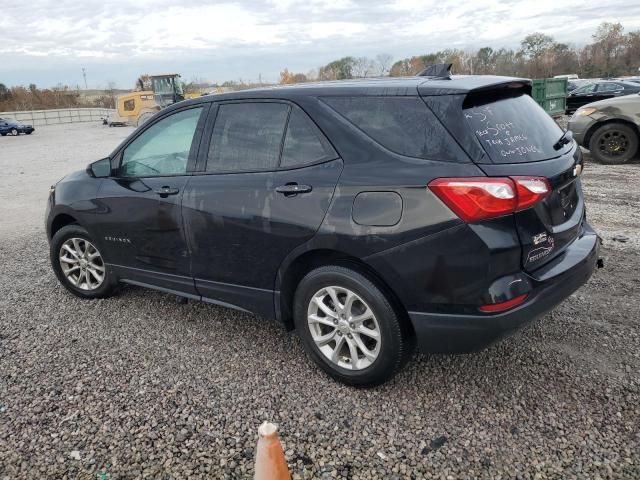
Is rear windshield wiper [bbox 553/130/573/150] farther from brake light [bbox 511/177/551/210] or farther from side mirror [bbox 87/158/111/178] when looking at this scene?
side mirror [bbox 87/158/111/178]

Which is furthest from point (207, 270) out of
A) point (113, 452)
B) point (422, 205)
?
point (422, 205)

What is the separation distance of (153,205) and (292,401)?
1750 mm

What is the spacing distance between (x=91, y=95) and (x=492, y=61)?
164 feet

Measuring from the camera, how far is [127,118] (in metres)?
35.5

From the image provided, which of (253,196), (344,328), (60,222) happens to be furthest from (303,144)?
(60,222)

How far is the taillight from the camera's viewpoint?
2.57 meters

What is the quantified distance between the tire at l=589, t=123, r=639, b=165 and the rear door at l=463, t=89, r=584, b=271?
802 cm

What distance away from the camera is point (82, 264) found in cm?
461

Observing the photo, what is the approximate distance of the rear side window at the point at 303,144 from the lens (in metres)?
3.08

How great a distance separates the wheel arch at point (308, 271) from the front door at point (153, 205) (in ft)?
2.67

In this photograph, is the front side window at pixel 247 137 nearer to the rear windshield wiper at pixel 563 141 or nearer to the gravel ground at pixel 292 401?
the gravel ground at pixel 292 401

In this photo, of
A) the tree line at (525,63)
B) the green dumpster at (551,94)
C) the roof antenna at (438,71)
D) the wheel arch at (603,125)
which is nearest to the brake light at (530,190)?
the roof antenna at (438,71)

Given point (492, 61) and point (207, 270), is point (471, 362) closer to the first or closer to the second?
point (207, 270)

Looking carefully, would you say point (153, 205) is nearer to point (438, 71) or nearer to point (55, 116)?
point (438, 71)
